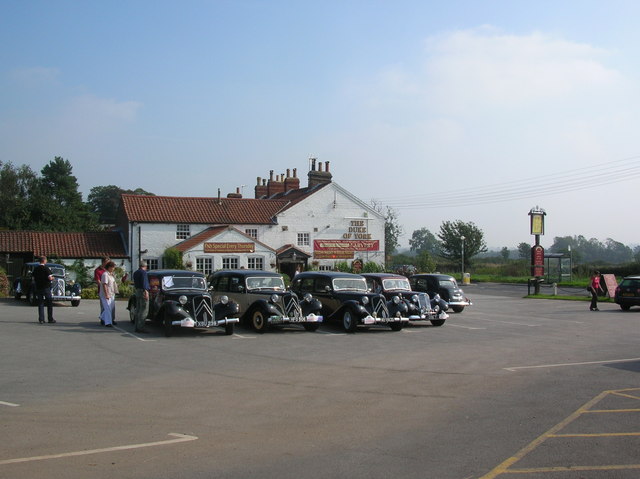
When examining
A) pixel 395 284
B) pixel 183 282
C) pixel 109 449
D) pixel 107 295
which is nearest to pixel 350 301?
pixel 395 284

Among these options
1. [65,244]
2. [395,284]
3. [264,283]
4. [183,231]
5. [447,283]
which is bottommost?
[447,283]

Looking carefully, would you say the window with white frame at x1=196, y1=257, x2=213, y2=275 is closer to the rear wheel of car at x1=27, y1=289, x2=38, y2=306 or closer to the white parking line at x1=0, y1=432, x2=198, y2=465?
the rear wheel of car at x1=27, y1=289, x2=38, y2=306

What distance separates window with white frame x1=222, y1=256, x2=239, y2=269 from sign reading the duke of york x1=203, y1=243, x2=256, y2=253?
45 centimetres

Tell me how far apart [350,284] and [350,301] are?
1356mm

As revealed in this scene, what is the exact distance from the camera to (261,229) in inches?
1711

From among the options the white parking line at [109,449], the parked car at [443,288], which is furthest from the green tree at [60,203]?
the white parking line at [109,449]

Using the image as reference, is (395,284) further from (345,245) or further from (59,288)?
(345,245)

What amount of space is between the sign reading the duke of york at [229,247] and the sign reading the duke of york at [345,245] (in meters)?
6.16

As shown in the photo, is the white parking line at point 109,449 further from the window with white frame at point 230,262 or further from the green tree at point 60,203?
the green tree at point 60,203

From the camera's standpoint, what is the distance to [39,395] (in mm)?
8672

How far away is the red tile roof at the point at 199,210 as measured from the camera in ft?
132

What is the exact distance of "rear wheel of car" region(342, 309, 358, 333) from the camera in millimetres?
17438

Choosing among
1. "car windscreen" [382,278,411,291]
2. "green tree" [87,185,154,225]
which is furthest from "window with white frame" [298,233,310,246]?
"green tree" [87,185,154,225]

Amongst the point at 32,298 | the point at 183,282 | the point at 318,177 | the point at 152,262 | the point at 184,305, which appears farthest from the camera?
the point at 318,177
